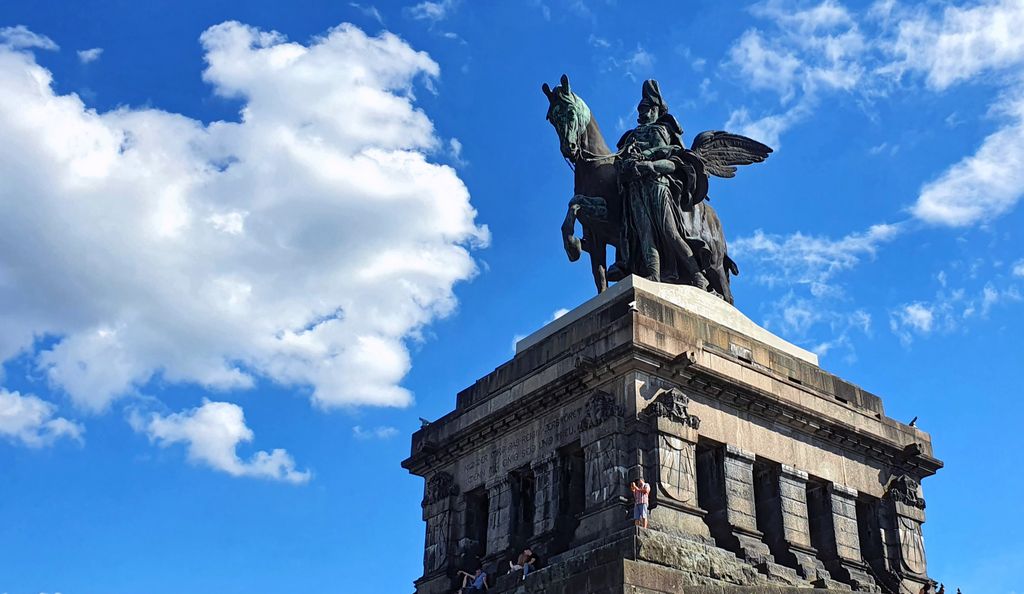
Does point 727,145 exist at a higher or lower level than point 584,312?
higher

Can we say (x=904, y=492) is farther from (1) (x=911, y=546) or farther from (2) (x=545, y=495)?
(2) (x=545, y=495)

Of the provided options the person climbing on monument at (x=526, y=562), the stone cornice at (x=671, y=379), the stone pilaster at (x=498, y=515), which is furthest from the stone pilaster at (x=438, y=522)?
the person climbing on monument at (x=526, y=562)

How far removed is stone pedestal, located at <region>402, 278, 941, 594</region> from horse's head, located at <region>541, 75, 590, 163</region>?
5.80 meters

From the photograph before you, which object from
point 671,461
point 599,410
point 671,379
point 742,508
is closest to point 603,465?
point 599,410

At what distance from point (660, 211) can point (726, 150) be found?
4953 mm

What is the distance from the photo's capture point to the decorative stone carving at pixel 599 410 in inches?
1142

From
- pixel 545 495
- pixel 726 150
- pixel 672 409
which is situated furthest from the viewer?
pixel 726 150

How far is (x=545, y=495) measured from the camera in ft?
99.7

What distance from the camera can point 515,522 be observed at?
31.5 metres

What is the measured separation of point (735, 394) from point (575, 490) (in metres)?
4.72

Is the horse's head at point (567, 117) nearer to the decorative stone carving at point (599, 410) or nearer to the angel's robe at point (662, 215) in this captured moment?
the angel's robe at point (662, 215)

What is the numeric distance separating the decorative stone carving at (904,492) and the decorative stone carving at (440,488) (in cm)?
1207

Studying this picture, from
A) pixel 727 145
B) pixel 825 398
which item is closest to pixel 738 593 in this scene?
pixel 825 398

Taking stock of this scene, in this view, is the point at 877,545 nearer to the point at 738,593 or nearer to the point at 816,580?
the point at 816,580
